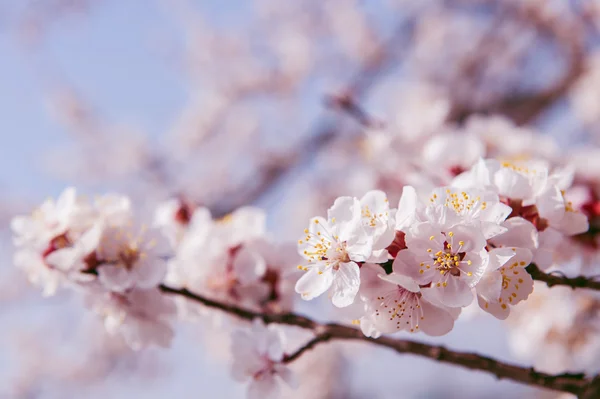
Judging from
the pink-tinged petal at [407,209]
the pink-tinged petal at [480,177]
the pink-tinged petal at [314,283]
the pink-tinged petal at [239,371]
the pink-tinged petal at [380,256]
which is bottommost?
the pink-tinged petal at [239,371]

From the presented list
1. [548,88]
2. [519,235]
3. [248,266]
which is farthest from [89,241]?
[548,88]

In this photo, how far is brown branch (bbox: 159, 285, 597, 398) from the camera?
931 mm

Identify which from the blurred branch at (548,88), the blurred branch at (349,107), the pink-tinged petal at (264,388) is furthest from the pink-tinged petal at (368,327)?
the blurred branch at (548,88)

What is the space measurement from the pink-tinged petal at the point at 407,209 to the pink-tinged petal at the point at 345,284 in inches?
3.6

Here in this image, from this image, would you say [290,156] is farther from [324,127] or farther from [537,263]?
[537,263]

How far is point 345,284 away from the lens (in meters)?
0.77

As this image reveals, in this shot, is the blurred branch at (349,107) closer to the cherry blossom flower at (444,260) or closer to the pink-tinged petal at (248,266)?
the pink-tinged petal at (248,266)

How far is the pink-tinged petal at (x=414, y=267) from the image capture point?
29.3 inches

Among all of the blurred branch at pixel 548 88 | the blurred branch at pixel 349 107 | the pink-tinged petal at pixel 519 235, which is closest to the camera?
the pink-tinged petal at pixel 519 235

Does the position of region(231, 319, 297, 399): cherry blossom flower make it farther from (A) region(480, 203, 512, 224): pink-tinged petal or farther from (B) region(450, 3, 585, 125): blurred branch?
(B) region(450, 3, 585, 125): blurred branch

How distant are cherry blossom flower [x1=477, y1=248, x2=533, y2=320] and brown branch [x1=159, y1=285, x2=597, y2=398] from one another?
232 millimetres

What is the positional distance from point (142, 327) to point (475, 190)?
0.80 meters

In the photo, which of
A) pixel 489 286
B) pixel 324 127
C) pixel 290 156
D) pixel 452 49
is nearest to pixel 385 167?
pixel 489 286

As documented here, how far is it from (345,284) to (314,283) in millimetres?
68
